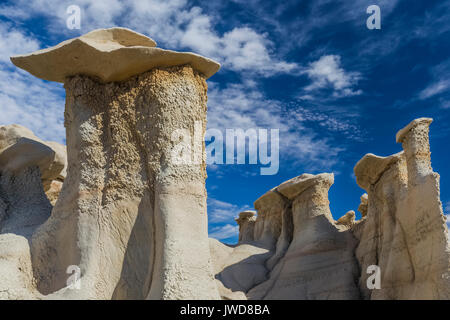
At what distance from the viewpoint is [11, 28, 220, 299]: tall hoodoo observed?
5.14 meters

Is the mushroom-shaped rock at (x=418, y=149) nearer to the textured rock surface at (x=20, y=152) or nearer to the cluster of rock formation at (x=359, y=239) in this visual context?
the cluster of rock formation at (x=359, y=239)

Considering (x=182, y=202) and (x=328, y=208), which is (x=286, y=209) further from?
(x=182, y=202)

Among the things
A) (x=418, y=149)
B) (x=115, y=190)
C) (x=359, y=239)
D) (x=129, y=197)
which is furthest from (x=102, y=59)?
(x=359, y=239)

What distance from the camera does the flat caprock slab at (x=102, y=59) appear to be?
223 inches

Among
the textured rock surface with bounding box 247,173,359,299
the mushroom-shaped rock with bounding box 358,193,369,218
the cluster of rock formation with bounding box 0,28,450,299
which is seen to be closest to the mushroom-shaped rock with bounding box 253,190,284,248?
the textured rock surface with bounding box 247,173,359,299

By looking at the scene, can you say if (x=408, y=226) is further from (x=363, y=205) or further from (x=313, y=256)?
(x=363, y=205)

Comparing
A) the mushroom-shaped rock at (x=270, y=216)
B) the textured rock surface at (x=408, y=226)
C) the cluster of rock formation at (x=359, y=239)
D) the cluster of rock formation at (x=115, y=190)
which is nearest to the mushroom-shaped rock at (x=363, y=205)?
the cluster of rock formation at (x=359, y=239)

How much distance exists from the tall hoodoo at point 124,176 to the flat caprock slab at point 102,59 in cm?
1

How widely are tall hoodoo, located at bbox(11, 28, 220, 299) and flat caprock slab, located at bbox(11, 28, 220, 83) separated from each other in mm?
13

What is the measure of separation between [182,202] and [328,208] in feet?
34.2

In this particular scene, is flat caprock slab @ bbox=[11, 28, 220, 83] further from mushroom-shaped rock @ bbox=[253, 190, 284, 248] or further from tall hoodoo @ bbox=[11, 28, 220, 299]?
mushroom-shaped rock @ bbox=[253, 190, 284, 248]

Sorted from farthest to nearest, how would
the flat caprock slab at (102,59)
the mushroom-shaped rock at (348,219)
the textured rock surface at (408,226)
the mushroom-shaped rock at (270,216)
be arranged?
the mushroom-shaped rock at (270,216), the mushroom-shaped rock at (348,219), the textured rock surface at (408,226), the flat caprock slab at (102,59)

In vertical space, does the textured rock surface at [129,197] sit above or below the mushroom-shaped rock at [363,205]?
below

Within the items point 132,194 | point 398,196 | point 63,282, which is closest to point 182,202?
point 132,194
